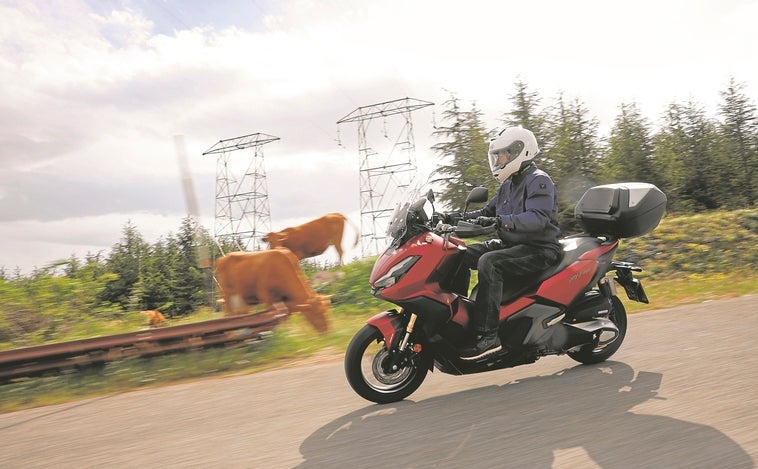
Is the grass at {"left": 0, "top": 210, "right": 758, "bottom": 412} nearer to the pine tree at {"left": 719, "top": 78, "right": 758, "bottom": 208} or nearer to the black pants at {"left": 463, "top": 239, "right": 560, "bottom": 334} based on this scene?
the black pants at {"left": 463, "top": 239, "right": 560, "bottom": 334}

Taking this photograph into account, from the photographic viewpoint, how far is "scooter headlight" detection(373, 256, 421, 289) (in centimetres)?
458

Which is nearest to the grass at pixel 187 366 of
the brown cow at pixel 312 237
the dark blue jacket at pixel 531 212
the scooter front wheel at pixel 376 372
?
the scooter front wheel at pixel 376 372

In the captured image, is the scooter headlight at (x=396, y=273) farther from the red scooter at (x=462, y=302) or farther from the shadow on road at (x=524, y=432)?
the shadow on road at (x=524, y=432)

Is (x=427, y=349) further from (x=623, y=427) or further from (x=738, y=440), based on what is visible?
(x=738, y=440)

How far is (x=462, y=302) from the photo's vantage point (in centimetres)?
484

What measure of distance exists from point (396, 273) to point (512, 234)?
1013 millimetres

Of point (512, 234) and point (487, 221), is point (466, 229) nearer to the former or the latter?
point (487, 221)

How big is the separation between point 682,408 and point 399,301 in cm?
189

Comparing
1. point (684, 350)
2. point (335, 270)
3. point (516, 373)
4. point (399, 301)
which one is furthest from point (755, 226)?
A: point (399, 301)

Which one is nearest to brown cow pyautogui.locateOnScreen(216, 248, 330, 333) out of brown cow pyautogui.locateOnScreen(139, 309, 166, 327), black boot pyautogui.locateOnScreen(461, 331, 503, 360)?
brown cow pyautogui.locateOnScreen(139, 309, 166, 327)

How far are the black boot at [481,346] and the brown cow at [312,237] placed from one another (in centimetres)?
671

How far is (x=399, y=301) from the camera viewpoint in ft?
15.0

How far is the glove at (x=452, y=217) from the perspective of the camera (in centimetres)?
501

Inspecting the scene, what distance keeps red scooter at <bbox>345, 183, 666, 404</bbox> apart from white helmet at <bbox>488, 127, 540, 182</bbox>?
506mm
